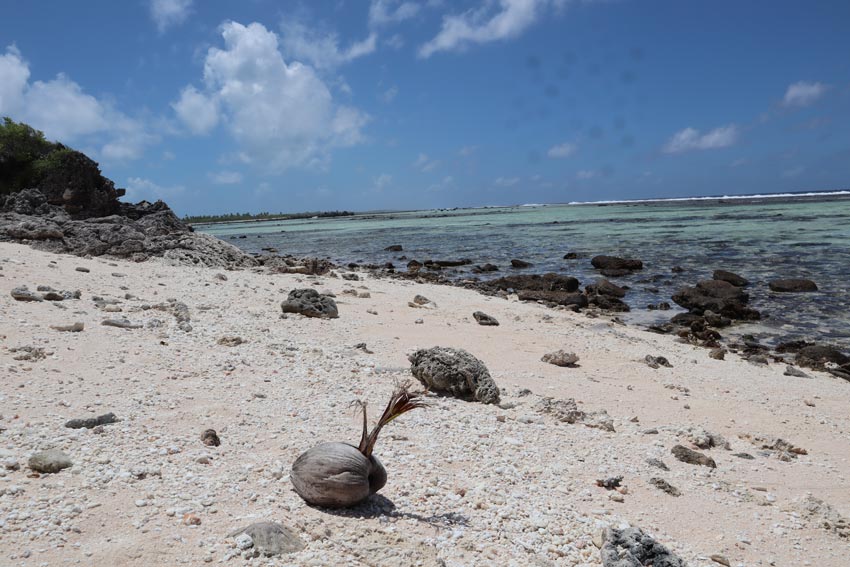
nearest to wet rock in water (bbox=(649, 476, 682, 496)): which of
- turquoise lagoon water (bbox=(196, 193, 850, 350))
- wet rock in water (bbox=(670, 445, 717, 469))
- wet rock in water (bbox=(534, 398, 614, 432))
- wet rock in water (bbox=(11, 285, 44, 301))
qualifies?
wet rock in water (bbox=(670, 445, 717, 469))

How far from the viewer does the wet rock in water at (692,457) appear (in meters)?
5.39

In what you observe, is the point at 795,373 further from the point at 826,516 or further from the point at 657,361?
the point at 826,516

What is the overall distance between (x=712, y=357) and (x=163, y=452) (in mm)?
10134

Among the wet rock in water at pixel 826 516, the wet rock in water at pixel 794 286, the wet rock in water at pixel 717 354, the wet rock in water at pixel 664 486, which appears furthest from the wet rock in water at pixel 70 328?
the wet rock in water at pixel 794 286

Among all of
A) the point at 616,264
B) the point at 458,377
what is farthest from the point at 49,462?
the point at 616,264

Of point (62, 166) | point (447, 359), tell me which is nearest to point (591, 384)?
point (447, 359)

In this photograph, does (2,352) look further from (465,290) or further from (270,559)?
(465,290)

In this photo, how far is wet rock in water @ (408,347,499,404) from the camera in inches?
256

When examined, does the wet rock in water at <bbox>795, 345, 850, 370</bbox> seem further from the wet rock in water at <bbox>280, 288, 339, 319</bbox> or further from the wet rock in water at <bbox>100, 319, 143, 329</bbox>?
the wet rock in water at <bbox>100, 319, 143, 329</bbox>

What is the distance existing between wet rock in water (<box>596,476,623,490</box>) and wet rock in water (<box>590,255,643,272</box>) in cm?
2011

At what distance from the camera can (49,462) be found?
3697 millimetres

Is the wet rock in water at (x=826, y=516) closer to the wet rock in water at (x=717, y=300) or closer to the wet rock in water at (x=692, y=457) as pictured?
the wet rock in water at (x=692, y=457)

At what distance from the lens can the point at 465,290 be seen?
61.9 feet

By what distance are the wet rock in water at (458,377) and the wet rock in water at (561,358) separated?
2.32 m
